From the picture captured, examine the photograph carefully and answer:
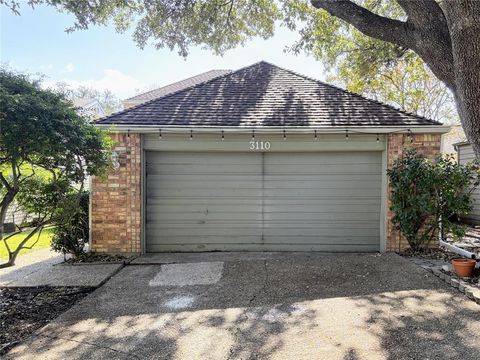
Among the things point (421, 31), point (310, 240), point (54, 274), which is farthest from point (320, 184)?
point (54, 274)

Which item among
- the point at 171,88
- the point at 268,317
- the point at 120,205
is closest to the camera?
the point at 268,317

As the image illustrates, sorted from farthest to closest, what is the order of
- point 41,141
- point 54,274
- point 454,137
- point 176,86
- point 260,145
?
point 454,137, point 176,86, point 260,145, point 54,274, point 41,141

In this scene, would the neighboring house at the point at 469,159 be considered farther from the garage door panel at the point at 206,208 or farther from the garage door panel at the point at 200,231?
the garage door panel at the point at 200,231

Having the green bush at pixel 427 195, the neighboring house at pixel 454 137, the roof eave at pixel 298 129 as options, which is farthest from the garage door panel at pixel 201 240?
the neighboring house at pixel 454 137

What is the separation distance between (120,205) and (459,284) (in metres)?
5.90

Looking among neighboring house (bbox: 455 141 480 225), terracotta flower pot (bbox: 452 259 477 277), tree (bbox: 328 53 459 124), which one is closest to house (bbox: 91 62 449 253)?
terracotta flower pot (bbox: 452 259 477 277)

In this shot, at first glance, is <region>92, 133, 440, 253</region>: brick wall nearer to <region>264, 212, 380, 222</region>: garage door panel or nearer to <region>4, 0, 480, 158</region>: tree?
<region>264, 212, 380, 222</region>: garage door panel

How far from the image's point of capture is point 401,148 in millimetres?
6543

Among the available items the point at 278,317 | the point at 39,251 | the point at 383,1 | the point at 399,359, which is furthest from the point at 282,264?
the point at 383,1

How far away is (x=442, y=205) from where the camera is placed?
5.98 metres

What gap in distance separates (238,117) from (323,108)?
1.93 metres

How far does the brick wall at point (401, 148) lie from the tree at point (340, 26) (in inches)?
81.2

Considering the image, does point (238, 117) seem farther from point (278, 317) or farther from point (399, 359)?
point (399, 359)

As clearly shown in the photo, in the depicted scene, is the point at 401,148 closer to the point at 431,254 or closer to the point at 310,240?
the point at 431,254
